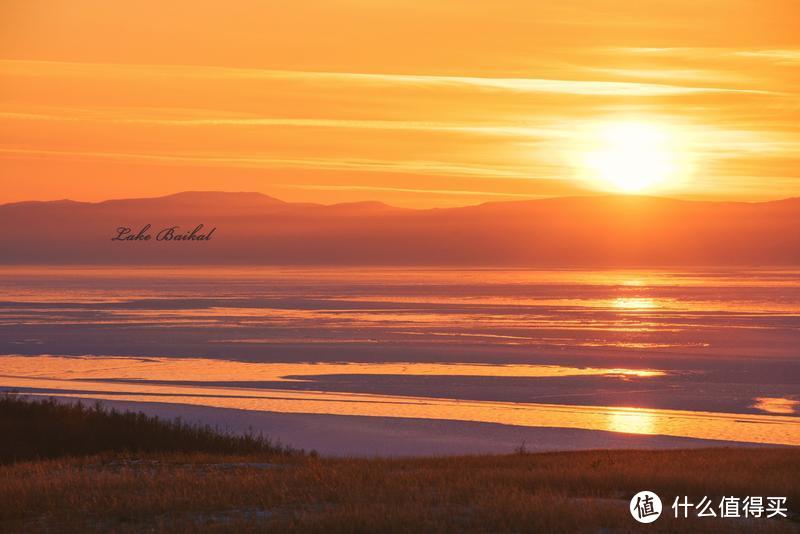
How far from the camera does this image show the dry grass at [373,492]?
11.3 metres

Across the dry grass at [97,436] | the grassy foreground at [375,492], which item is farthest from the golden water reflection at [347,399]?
the grassy foreground at [375,492]

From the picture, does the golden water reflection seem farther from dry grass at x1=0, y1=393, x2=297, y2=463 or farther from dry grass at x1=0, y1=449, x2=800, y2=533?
dry grass at x1=0, y1=449, x2=800, y2=533

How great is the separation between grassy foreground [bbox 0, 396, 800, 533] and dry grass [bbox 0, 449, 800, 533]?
2 cm

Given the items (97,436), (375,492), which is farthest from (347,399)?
(375,492)

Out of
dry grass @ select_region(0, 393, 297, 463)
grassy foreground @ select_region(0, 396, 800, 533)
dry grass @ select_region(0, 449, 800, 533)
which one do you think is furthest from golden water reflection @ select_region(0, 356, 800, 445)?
dry grass @ select_region(0, 449, 800, 533)

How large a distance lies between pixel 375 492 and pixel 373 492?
0.15 ft

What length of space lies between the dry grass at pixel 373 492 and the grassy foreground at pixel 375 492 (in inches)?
0.6

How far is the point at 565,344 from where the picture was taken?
42.4 m

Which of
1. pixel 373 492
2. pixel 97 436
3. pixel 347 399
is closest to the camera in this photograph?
pixel 373 492

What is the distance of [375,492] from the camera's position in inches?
510

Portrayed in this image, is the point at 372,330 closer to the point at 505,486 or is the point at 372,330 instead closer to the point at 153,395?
the point at 153,395

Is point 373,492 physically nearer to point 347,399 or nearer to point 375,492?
point 375,492

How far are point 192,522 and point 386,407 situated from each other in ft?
52.1

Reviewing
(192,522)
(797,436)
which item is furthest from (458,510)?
(797,436)
